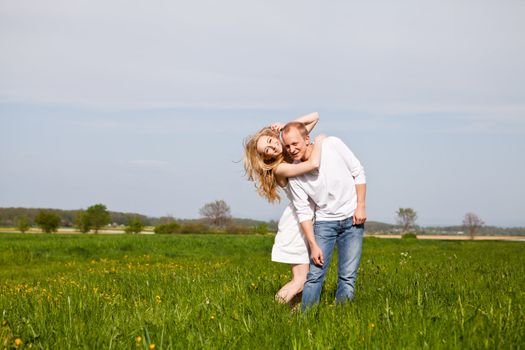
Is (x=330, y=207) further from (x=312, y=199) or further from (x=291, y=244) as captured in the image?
(x=291, y=244)

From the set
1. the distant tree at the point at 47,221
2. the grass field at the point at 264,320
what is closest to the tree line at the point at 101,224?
the distant tree at the point at 47,221

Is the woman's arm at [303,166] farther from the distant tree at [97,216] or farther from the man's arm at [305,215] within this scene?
the distant tree at [97,216]

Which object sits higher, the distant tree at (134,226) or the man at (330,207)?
the man at (330,207)

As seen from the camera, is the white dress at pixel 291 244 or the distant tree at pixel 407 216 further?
the distant tree at pixel 407 216

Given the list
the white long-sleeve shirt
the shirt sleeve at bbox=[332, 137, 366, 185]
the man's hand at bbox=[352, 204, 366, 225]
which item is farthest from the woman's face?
the man's hand at bbox=[352, 204, 366, 225]

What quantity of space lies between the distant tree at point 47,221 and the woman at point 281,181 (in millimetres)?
78659

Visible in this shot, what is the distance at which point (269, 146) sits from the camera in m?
5.54

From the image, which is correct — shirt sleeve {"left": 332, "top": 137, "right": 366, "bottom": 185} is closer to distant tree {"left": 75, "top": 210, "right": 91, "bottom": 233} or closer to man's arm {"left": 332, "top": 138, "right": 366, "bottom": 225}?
man's arm {"left": 332, "top": 138, "right": 366, "bottom": 225}

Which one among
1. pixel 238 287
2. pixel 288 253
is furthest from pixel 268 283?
pixel 288 253

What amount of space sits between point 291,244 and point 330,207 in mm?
574

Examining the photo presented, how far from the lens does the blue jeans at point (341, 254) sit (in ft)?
17.8

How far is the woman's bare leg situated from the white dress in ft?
0.49

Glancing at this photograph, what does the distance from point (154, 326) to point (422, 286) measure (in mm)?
3520

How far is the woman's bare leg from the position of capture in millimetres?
5594
